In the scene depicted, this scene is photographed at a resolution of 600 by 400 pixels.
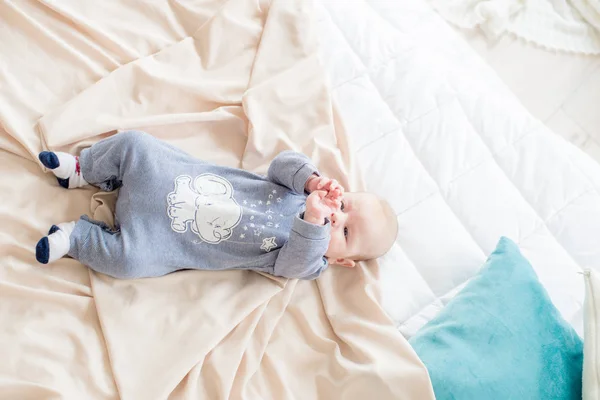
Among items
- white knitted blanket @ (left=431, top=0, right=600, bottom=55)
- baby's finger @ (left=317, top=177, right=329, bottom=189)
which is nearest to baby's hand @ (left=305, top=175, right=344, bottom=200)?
baby's finger @ (left=317, top=177, right=329, bottom=189)

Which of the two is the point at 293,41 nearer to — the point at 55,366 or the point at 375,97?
the point at 375,97

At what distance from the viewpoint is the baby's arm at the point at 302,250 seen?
43.0 inches

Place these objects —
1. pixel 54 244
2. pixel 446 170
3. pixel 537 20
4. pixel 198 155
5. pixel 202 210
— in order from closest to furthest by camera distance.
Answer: pixel 54 244 → pixel 202 210 → pixel 198 155 → pixel 446 170 → pixel 537 20

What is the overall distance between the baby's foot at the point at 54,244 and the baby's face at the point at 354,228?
53cm

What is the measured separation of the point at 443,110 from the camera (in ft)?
4.70

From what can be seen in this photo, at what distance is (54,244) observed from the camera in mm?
1037

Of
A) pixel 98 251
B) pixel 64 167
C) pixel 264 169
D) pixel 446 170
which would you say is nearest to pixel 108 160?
pixel 64 167

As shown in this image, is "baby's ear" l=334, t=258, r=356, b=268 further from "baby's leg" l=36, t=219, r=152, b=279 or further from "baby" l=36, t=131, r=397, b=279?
"baby's leg" l=36, t=219, r=152, b=279

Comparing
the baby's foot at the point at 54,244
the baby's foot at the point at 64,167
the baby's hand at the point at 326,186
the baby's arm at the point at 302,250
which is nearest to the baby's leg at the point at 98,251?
the baby's foot at the point at 54,244

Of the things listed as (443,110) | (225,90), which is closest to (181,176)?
(225,90)

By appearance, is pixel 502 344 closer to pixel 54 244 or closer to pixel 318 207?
pixel 318 207

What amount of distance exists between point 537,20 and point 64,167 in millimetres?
1501

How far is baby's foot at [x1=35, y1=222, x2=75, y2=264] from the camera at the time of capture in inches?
40.4

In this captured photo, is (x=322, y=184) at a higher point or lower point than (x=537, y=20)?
lower
